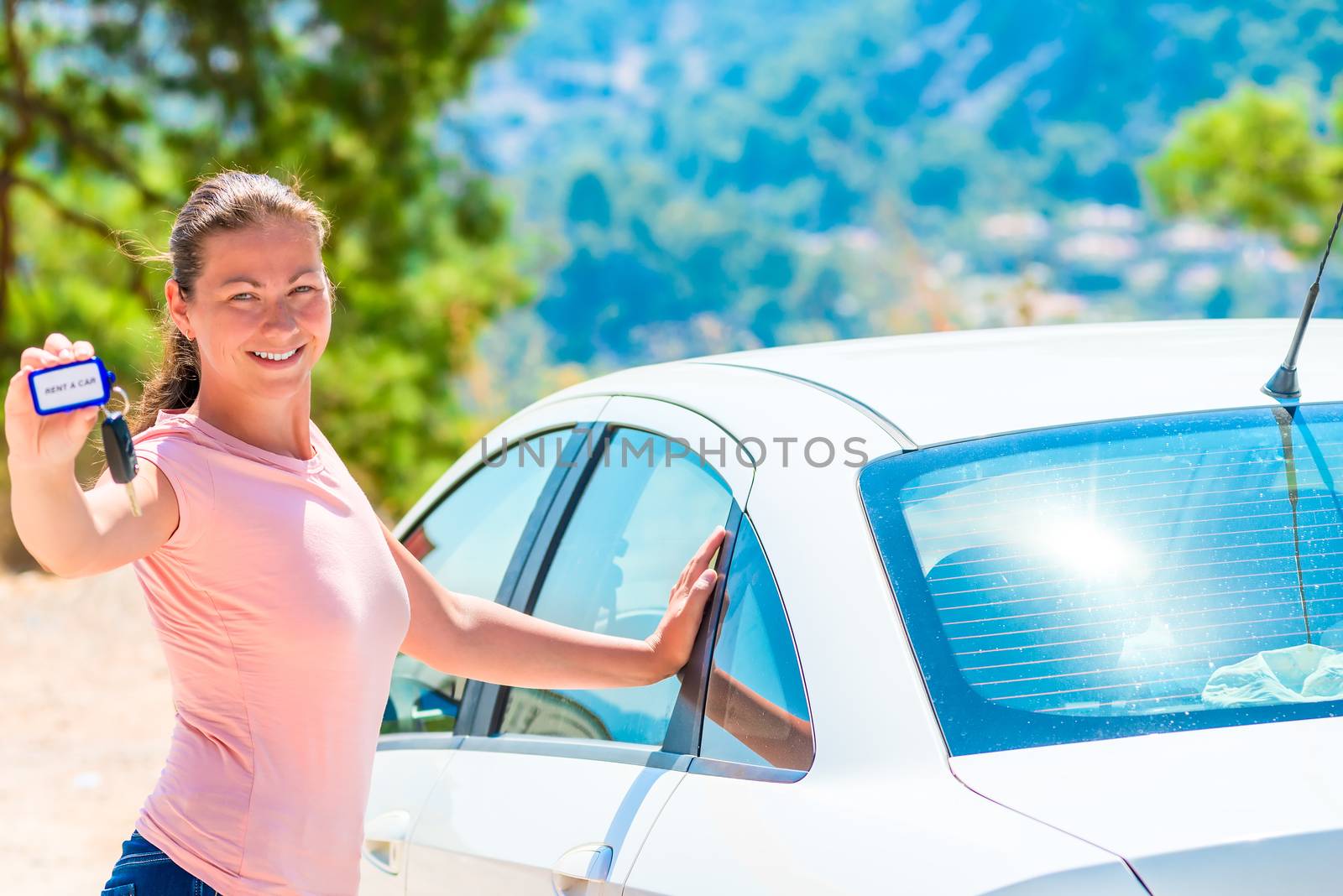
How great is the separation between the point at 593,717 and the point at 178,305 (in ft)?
3.10

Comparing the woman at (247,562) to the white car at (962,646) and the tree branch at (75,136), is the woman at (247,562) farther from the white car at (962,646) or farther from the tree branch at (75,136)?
the tree branch at (75,136)

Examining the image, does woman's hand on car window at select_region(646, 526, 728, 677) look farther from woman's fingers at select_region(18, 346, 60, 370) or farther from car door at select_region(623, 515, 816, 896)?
woman's fingers at select_region(18, 346, 60, 370)

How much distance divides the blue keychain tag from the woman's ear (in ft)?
1.21

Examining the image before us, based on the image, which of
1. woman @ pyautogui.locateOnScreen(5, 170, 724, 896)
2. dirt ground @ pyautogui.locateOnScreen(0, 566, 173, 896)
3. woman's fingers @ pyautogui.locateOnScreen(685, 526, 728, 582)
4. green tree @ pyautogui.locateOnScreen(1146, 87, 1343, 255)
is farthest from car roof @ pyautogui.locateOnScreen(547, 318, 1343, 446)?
green tree @ pyautogui.locateOnScreen(1146, 87, 1343, 255)

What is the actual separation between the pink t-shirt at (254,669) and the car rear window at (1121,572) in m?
0.76

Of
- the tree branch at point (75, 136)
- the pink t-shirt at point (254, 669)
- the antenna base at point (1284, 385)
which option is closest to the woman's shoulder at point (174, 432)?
the pink t-shirt at point (254, 669)

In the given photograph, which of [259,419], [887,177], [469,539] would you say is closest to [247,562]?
[259,419]

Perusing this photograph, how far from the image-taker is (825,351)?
2.65 meters

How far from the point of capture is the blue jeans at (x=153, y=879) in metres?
1.88

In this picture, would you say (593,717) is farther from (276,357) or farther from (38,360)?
(38,360)

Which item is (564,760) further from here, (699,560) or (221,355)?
(221,355)

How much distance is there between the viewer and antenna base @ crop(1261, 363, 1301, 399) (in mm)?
2029

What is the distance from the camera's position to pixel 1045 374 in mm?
2143

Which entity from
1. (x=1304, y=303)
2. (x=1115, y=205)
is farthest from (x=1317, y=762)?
(x=1115, y=205)
